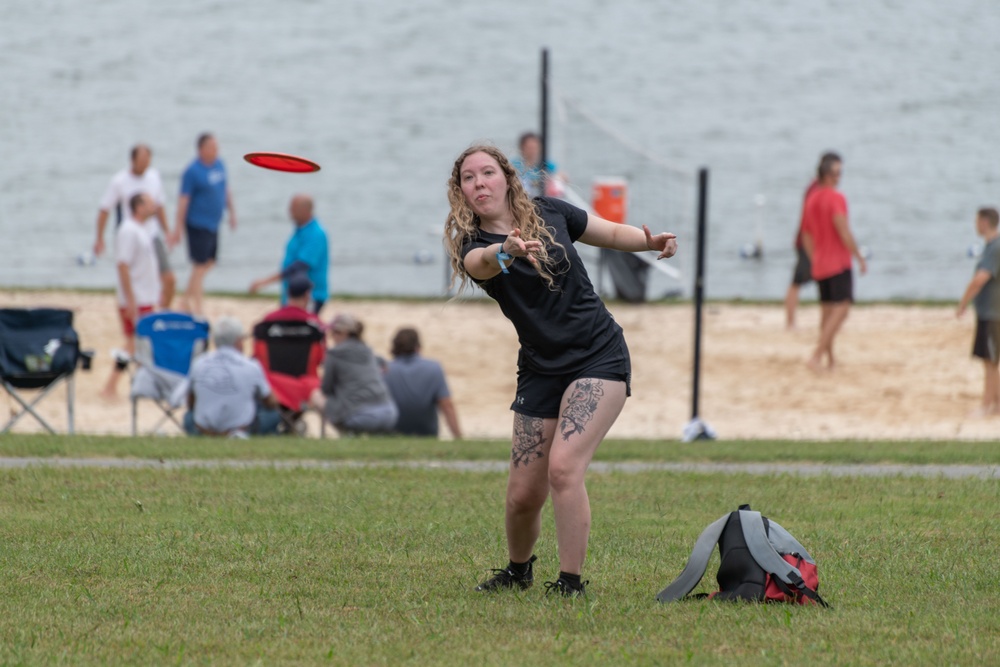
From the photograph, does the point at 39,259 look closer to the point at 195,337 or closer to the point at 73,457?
the point at 195,337

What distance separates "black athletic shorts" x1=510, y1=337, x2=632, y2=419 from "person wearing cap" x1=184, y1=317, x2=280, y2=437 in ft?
18.8

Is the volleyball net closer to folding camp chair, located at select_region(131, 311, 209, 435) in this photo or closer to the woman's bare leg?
folding camp chair, located at select_region(131, 311, 209, 435)

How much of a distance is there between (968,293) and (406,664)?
9.10 m

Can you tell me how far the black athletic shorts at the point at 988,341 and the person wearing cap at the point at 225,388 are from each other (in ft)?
20.5

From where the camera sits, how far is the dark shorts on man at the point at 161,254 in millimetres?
14977

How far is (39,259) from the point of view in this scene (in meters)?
30.8

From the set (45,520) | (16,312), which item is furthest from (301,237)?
(45,520)

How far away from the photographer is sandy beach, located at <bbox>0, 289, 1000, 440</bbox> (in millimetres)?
13836

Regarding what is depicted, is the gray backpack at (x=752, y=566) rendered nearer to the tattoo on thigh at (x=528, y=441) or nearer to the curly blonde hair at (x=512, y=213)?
the tattoo on thigh at (x=528, y=441)

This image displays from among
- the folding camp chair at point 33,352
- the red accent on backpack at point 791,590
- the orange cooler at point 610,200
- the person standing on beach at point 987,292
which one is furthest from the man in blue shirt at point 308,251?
the red accent on backpack at point 791,590

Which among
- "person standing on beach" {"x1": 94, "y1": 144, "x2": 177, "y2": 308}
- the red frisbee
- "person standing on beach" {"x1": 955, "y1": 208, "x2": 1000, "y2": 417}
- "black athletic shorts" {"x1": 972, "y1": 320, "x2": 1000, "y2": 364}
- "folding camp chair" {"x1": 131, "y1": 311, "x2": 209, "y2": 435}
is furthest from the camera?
"person standing on beach" {"x1": 94, "y1": 144, "x2": 177, "y2": 308}

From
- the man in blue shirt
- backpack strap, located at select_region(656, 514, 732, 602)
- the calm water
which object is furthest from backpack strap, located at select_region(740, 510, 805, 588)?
the calm water

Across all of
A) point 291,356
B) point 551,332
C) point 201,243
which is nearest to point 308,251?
point 291,356

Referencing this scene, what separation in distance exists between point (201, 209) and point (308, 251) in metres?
3.76
